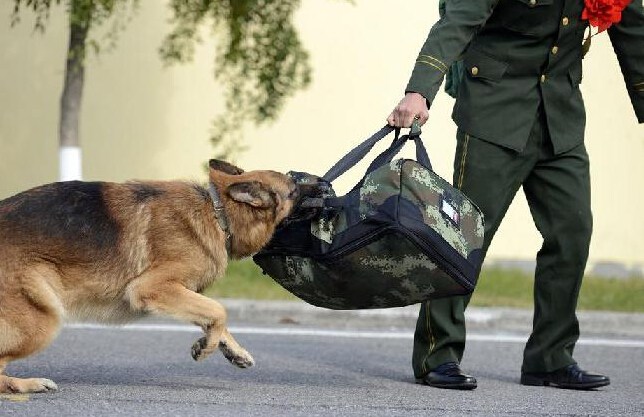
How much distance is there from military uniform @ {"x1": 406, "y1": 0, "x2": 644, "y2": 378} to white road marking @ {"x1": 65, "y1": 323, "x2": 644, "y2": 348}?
2.06 meters

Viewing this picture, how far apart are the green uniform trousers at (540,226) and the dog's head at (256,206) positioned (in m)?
0.97

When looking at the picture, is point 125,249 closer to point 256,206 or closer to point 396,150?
point 256,206

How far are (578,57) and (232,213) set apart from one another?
183 cm

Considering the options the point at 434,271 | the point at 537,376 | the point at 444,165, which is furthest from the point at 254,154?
the point at 434,271

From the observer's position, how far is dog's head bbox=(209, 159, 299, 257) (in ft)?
18.5

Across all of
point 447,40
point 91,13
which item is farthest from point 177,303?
point 91,13

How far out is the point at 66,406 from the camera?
17.4ft

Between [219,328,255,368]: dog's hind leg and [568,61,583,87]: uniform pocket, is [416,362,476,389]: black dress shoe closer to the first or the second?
[219,328,255,368]: dog's hind leg

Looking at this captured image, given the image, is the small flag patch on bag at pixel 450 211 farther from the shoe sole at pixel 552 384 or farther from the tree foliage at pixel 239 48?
the tree foliage at pixel 239 48

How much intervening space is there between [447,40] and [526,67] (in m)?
0.48

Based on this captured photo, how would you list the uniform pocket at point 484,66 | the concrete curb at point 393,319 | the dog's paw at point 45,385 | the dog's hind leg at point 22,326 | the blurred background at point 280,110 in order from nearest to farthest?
the dog's hind leg at point 22,326 → the dog's paw at point 45,385 → the uniform pocket at point 484,66 → the concrete curb at point 393,319 → the blurred background at point 280,110

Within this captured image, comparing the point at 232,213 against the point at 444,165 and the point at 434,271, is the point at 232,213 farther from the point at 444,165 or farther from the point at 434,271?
the point at 444,165

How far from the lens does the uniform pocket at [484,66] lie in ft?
20.1

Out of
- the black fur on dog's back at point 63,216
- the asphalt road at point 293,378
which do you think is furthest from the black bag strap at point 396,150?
the black fur on dog's back at point 63,216
